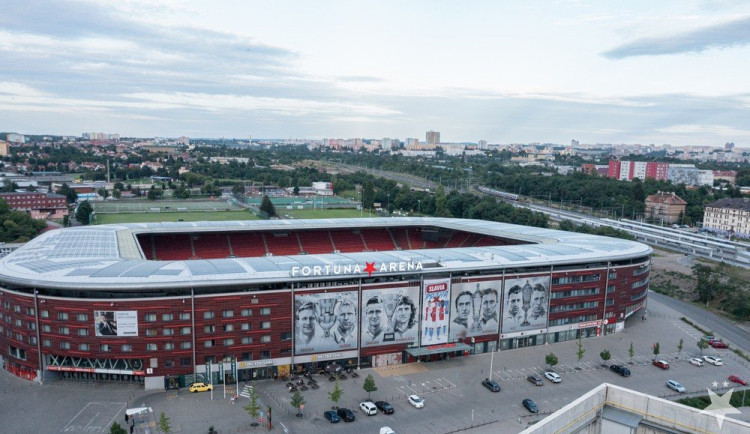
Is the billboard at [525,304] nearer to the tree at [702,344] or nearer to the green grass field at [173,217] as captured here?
the tree at [702,344]

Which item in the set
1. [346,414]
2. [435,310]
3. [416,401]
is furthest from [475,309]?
[346,414]

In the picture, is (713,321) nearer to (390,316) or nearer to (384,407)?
(390,316)

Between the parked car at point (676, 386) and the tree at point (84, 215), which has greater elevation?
the tree at point (84, 215)

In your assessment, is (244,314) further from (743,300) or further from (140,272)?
(743,300)

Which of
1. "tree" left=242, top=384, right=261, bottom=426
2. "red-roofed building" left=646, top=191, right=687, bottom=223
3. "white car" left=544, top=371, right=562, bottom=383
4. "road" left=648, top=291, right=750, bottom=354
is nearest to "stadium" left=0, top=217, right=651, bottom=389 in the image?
"tree" left=242, top=384, right=261, bottom=426

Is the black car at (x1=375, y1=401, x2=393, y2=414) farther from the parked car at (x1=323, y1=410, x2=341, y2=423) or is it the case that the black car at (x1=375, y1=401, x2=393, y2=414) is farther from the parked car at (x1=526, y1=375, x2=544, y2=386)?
the parked car at (x1=526, y1=375, x2=544, y2=386)

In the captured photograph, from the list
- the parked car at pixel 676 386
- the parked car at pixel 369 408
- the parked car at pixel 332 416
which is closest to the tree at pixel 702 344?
the parked car at pixel 676 386
